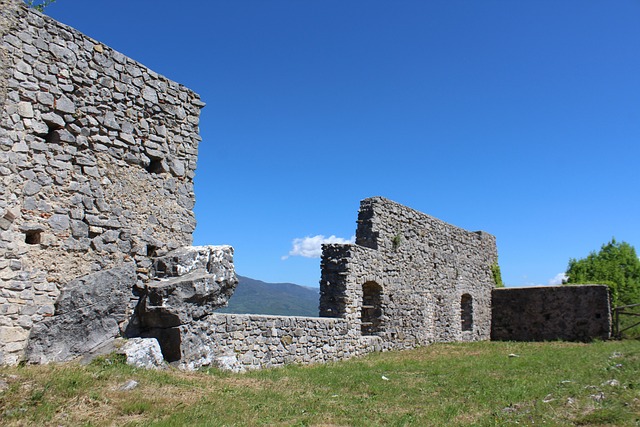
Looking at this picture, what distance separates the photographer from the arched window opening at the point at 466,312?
19.2m

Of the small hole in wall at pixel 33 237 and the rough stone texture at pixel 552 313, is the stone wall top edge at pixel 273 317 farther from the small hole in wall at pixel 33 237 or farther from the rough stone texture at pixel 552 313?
the rough stone texture at pixel 552 313

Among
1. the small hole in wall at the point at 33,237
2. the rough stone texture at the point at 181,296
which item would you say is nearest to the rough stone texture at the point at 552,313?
the rough stone texture at the point at 181,296

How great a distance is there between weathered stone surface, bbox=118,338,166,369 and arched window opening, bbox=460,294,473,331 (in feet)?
46.4

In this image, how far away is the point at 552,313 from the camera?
1917 cm

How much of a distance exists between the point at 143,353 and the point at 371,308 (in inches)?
317

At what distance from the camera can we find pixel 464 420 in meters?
6.08

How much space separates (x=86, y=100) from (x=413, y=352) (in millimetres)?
10703

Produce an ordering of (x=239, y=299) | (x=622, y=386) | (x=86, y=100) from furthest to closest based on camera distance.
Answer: (x=239, y=299) → (x=86, y=100) → (x=622, y=386)

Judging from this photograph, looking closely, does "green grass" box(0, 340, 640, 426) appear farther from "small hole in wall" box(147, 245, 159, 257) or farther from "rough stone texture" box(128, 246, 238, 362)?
"small hole in wall" box(147, 245, 159, 257)

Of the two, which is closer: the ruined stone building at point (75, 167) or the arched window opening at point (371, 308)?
the ruined stone building at point (75, 167)

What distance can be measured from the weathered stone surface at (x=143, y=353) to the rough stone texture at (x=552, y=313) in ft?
52.3

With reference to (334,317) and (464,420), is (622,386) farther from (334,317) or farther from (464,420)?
(334,317)

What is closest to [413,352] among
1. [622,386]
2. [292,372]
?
[292,372]

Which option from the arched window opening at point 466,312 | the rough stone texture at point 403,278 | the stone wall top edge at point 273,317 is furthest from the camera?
the arched window opening at point 466,312
